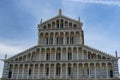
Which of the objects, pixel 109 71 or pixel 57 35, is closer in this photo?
pixel 109 71

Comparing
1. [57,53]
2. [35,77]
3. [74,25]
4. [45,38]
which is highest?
[74,25]

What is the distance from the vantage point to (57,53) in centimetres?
2922

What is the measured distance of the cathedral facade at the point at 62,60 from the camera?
89.5ft

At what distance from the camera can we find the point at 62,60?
28.4m

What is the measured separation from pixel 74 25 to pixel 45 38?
455 cm

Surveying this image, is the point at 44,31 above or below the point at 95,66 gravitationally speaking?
above

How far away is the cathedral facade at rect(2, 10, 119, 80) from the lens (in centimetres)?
2727

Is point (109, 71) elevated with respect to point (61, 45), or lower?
lower

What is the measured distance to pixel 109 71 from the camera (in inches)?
1061

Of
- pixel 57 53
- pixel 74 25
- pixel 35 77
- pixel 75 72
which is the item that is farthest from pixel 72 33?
pixel 35 77

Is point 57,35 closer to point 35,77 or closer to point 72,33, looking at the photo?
point 72,33

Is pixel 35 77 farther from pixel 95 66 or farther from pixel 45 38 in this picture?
pixel 95 66

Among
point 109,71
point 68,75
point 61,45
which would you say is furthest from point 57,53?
point 109,71

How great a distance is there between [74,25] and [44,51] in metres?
5.69
